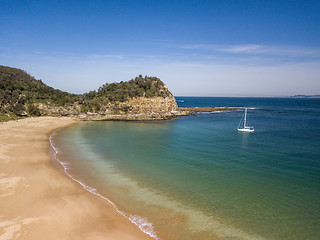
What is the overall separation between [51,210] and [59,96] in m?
56.4

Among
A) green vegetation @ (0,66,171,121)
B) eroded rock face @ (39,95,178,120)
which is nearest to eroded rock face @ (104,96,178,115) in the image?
eroded rock face @ (39,95,178,120)

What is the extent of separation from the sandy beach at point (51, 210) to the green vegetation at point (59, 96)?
34582 millimetres

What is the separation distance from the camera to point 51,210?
1062 centimetres

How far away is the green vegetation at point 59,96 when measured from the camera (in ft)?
161

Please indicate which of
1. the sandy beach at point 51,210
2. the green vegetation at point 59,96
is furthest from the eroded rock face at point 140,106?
the sandy beach at point 51,210

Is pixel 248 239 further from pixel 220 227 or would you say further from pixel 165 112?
pixel 165 112

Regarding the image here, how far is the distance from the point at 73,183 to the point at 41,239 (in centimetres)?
585

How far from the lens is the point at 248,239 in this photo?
8.96 metres

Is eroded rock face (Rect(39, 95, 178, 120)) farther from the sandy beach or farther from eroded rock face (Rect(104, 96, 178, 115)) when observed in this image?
the sandy beach

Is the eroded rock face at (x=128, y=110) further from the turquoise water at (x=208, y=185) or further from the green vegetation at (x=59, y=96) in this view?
the turquoise water at (x=208, y=185)

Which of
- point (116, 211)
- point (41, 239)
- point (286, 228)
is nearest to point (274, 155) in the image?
point (286, 228)

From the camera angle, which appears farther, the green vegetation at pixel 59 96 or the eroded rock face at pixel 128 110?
the eroded rock face at pixel 128 110

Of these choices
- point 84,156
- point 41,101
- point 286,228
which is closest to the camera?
point 286,228

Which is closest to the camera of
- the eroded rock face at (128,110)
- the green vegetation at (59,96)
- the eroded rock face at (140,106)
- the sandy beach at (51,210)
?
the sandy beach at (51,210)
